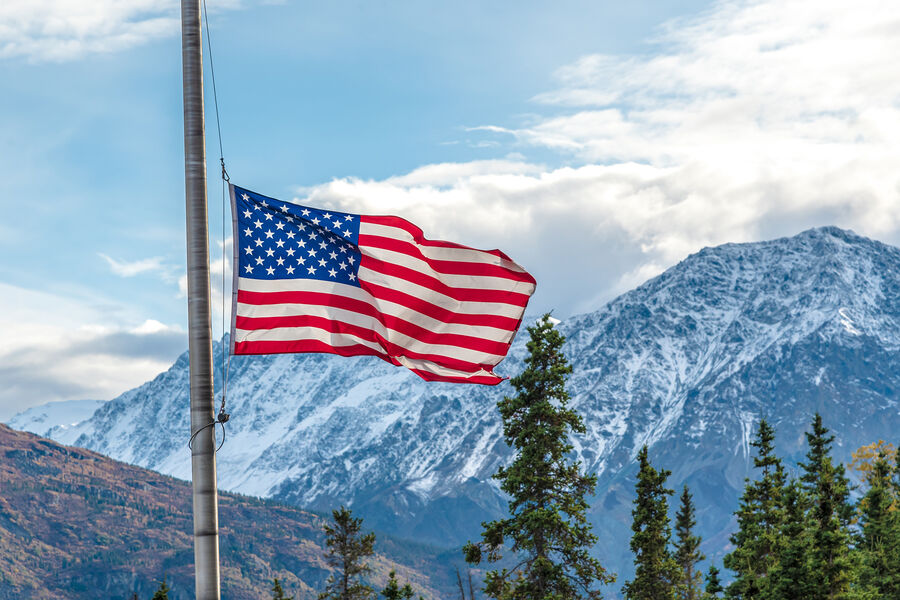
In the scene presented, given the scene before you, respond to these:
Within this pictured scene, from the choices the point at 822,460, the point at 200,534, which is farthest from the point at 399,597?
the point at 200,534

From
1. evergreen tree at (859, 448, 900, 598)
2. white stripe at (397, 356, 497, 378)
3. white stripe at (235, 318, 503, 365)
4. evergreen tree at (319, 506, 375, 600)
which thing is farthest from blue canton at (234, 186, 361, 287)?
evergreen tree at (319, 506, 375, 600)

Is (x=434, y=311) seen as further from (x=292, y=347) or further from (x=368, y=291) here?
(x=292, y=347)

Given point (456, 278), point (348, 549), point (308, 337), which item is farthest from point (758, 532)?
point (308, 337)

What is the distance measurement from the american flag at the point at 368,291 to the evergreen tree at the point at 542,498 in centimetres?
2700

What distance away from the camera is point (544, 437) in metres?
51.1

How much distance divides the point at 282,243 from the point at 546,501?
108 ft

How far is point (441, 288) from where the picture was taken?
2269cm

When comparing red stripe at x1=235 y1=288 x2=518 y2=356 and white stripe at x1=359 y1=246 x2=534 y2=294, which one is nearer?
red stripe at x1=235 y1=288 x2=518 y2=356

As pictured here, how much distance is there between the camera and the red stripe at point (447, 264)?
21.7 m

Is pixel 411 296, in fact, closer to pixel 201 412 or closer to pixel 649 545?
pixel 201 412

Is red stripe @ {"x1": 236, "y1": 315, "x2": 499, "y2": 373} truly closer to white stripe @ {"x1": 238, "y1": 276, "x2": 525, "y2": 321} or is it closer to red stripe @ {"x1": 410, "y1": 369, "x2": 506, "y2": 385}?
red stripe @ {"x1": 410, "y1": 369, "x2": 506, "y2": 385}

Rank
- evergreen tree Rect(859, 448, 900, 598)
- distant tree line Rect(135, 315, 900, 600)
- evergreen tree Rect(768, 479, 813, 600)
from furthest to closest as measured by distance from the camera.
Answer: evergreen tree Rect(859, 448, 900, 598) < evergreen tree Rect(768, 479, 813, 600) < distant tree line Rect(135, 315, 900, 600)

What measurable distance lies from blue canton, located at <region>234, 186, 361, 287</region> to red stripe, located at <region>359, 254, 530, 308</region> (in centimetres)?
39

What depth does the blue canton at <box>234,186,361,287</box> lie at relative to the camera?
2009cm
